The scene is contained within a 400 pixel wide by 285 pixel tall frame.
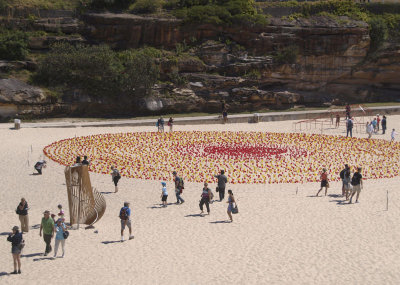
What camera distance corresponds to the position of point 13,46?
46.2m

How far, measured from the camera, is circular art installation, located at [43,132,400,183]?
84.0ft

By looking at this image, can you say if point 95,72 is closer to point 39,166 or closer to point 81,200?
point 39,166

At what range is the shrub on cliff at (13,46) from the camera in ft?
151

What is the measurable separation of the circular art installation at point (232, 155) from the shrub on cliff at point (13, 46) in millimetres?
16226

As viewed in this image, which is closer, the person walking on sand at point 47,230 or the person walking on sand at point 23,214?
the person walking on sand at point 47,230

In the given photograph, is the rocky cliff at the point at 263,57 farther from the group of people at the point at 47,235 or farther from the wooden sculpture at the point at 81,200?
the group of people at the point at 47,235

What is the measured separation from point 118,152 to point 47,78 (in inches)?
726

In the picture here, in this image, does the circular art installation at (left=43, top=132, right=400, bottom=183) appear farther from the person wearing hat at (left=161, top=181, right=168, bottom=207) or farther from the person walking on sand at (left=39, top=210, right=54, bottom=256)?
the person walking on sand at (left=39, top=210, right=54, bottom=256)

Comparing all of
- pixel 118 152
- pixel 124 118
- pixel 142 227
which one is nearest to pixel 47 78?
pixel 124 118

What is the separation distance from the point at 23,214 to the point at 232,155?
15.8 m

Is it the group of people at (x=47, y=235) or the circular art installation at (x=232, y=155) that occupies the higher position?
the group of people at (x=47, y=235)

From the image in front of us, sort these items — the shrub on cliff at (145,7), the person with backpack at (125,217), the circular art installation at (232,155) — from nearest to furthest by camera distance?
the person with backpack at (125,217) < the circular art installation at (232,155) < the shrub on cliff at (145,7)

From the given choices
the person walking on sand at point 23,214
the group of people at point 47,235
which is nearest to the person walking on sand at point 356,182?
the group of people at point 47,235

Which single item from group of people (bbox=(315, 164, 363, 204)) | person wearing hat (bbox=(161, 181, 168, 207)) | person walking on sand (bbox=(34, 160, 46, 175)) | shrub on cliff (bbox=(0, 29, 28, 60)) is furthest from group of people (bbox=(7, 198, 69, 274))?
shrub on cliff (bbox=(0, 29, 28, 60))
